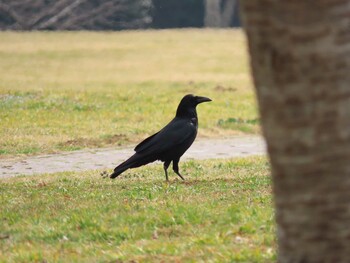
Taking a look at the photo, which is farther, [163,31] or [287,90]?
[163,31]

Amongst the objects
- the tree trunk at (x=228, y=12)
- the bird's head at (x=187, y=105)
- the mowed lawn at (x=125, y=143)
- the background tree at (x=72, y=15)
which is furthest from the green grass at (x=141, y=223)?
the tree trunk at (x=228, y=12)

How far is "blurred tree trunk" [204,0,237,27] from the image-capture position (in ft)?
183

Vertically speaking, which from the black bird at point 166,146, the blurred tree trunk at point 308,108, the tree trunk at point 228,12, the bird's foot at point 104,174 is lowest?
the tree trunk at point 228,12

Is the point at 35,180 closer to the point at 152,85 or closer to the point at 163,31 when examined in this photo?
the point at 152,85

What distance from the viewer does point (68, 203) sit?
11.7 m

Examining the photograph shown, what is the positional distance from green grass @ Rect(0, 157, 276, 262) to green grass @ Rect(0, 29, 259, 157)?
26.7 ft

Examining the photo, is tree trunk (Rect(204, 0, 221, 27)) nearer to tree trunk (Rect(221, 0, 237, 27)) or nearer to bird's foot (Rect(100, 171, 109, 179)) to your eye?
tree trunk (Rect(221, 0, 237, 27))

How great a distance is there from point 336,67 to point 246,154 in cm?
1496

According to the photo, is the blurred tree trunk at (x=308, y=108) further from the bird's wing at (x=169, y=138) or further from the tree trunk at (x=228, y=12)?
the tree trunk at (x=228, y=12)

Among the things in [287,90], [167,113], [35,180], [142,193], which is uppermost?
[287,90]

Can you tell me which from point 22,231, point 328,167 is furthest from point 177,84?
point 328,167

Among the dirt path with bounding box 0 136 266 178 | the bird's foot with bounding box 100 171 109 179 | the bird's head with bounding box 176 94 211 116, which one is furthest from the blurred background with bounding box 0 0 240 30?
the bird's head with bounding box 176 94 211 116

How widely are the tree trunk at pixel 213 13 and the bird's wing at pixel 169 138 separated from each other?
41261 millimetres

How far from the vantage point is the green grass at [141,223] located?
28.3 ft
